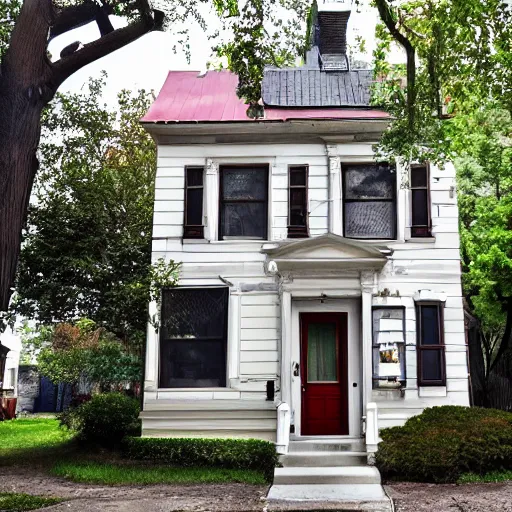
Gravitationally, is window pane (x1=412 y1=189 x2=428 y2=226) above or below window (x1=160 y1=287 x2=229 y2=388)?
above

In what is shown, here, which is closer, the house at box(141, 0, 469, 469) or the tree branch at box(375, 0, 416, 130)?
the tree branch at box(375, 0, 416, 130)

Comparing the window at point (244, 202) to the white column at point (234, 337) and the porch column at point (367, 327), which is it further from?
the porch column at point (367, 327)

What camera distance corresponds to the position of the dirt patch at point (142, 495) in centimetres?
845

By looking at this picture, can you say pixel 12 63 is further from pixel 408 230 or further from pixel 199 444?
pixel 408 230

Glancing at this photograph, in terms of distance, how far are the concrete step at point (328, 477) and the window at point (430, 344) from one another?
2.38 meters

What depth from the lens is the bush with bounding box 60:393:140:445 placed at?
41.9 feet

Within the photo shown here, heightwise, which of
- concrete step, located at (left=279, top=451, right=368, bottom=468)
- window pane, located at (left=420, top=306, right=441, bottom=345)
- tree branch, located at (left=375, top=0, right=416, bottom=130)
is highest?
tree branch, located at (left=375, top=0, right=416, bottom=130)

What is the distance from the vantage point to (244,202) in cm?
1301

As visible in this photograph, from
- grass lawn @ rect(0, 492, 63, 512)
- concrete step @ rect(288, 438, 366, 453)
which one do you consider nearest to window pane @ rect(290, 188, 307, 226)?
concrete step @ rect(288, 438, 366, 453)

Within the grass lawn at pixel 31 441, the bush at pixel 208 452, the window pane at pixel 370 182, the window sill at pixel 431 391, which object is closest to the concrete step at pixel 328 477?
the bush at pixel 208 452

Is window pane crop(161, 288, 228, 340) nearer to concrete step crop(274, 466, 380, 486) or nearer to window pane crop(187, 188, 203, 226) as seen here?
window pane crop(187, 188, 203, 226)

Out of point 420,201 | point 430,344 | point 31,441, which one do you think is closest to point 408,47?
point 420,201

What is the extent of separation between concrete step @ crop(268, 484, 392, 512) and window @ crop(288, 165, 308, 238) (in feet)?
15.6

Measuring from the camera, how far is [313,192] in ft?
42.1
